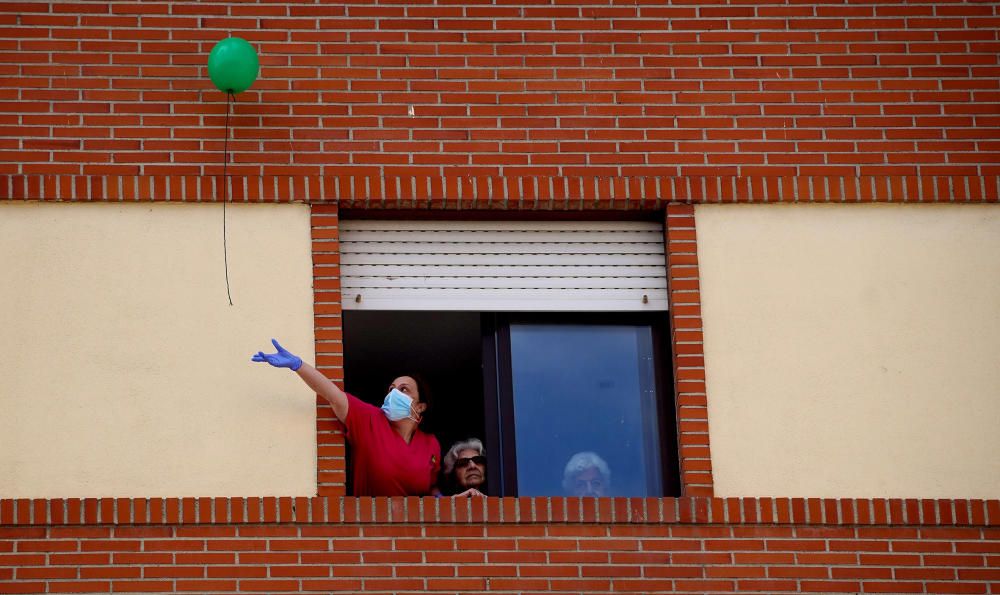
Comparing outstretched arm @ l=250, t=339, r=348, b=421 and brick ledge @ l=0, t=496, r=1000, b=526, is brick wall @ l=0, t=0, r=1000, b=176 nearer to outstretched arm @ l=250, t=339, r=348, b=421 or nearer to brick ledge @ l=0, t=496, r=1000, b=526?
outstretched arm @ l=250, t=339, r=348, b=421

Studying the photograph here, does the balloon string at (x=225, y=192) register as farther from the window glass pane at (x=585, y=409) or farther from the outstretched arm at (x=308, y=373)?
the window glass pane at (x=585, y=409)

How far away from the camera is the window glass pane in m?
11.1

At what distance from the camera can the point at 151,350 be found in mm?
10734

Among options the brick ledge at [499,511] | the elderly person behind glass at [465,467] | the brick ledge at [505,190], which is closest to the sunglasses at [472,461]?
the elderly person behind glass at [465,467]

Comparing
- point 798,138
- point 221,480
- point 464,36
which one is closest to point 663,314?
point 798,138

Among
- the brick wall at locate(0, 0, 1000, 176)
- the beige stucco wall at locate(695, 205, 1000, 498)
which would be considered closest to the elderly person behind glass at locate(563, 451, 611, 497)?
the beige stucco wall at locate(695, 205, 1000, 498)

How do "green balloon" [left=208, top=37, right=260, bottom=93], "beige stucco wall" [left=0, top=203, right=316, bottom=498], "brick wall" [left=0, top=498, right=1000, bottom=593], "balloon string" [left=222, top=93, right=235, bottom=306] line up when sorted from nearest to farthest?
"brick wall" [left=0, top=498, right=1000, bottom=593]
"beige stucco wall" [left=0, top=203, right=316, bottom=498]
"green balloon" [left=208, top=37, right=260, bottom=93]
"balloon string" [left=222, top=93, right=235, bottom=306]

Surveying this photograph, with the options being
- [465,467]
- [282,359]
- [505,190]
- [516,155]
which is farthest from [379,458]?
[516,155]

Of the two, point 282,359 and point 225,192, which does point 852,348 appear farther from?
point 225,192

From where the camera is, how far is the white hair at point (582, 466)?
36.3 ft

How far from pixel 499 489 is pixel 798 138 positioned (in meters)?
2.62

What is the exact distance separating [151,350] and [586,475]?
2489 millimetres

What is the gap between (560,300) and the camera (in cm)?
1125

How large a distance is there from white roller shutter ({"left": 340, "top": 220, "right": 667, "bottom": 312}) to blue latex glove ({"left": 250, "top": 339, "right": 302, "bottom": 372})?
0.76m
